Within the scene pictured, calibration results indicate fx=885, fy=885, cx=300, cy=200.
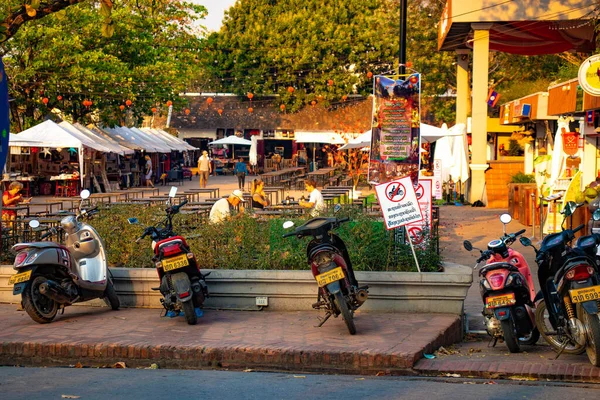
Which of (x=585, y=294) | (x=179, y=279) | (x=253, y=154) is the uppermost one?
(x=253, y=154)

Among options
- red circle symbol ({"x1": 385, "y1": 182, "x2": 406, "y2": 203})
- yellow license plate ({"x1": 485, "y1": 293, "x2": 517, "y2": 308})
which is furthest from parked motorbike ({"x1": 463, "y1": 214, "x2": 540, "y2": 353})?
red circle symbol ({"x1": 385, "y1": 182, "x2": 406, "y2": 203})

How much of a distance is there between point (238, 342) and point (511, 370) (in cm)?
252

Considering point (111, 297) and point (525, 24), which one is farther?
point (525, 24)

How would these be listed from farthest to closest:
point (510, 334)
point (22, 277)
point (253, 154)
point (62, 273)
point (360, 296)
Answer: point (253, 154)
point (62, 273)
point (22, 277)
point (360, 296)
point (510, 334)

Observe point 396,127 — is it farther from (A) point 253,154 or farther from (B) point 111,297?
(A) point 253,154

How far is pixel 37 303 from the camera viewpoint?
929cm

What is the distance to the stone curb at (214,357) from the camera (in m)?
7.83

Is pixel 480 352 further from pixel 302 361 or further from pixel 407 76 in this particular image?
pixel 407 76

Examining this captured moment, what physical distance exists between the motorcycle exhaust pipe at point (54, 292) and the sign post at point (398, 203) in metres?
3.60

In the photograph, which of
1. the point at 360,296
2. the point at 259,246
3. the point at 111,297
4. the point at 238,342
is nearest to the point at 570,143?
the point at 259,246

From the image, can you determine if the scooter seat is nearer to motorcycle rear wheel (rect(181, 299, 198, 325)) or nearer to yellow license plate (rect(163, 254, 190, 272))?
yellow license plate (rect(163, 254, 190, 272))

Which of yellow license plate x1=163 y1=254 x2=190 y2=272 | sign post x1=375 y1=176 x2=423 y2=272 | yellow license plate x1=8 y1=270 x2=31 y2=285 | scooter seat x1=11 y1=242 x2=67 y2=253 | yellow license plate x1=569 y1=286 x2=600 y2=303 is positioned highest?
sign post x1=375 y1=176 x2=423 y2=272

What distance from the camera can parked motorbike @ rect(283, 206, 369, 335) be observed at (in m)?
8.55

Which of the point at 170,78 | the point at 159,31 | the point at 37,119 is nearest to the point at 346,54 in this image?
the point at 159,31
